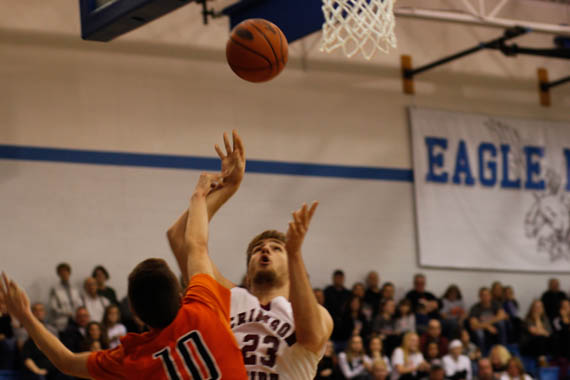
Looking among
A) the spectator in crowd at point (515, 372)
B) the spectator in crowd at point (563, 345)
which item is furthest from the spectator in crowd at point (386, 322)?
the spectator in crowd at point (563, 345)

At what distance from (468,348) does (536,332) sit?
1.75 metres

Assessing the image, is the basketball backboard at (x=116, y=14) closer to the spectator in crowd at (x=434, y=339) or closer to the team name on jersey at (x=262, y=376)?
the team name on jersey at (x=262, y=376)

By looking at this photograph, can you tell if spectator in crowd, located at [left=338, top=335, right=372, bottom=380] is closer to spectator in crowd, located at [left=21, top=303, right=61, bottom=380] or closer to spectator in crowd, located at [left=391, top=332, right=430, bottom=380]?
spectator in crowd, located at [left=391, top=332, right=430, bottom=380]

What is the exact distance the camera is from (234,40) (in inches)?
198

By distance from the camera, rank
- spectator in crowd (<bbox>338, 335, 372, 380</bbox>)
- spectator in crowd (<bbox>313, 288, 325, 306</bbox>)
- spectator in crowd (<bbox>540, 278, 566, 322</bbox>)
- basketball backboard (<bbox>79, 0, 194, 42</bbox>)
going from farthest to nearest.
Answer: spectator in crowd (<bbox>540, 278, 566, 322</bbox>)
spectator in crowd (<bbox>313, 288, 325, 306</bbox>)
spectator in crowd (<bbox>338, 335, 372, 380</bbox>)
basketball backboard (<bbox>79, 0, 194, 42</bbox>)

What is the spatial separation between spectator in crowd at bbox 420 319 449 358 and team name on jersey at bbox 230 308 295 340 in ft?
33.3

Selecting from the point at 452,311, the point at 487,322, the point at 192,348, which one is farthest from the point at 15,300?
the point at 487,322

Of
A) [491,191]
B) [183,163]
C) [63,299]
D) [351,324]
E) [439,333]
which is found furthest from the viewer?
[491,191]

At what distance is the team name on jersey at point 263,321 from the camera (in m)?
4.05

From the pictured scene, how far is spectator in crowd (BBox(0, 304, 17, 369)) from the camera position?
11.7 metres

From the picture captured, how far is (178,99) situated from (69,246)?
319 centimetres

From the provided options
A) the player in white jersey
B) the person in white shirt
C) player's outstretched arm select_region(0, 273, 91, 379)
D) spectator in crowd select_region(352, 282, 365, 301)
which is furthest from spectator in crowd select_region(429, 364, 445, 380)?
player's outstretched arm select_region(0, 273, 91, 379)

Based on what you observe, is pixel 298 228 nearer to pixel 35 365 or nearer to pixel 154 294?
pixel 154 294

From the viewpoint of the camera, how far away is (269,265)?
4.22m
